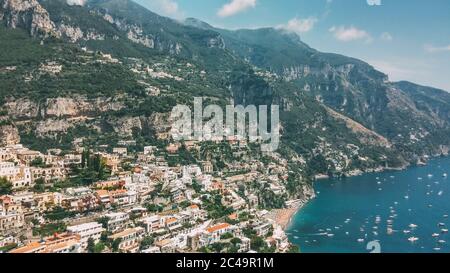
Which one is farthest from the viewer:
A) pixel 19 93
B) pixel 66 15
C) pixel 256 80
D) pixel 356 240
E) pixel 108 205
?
pixel 256 80

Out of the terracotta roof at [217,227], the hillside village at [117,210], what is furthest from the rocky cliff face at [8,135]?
the terracotta roof at [217,227]

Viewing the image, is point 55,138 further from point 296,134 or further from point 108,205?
point 296,134

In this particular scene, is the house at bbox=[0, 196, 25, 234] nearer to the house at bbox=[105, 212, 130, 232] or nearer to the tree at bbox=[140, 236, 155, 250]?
the house at bbox=[105, 212, 130, 232]

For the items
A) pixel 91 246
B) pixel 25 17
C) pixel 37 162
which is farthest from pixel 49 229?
pixel 25 17

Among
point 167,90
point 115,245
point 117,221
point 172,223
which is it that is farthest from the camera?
point 167,90

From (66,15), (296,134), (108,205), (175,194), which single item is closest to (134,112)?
(175,194)

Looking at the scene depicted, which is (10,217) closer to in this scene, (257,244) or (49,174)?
(49,174)
